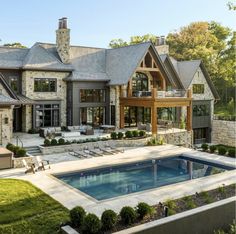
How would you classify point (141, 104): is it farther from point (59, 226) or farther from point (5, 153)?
point (59, 226)

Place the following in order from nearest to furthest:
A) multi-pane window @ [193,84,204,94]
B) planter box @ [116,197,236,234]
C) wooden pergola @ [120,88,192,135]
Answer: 1. planter box @ [116,197,236,234]
2. wooden pergola @ [120,88,192,135]
3. multi-pane window @ [193,84,204,94]

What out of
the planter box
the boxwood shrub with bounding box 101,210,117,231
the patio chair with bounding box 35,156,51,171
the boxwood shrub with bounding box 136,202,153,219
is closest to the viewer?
the planter box

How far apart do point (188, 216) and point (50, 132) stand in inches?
679

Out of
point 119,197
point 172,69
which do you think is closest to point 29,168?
point 119,197

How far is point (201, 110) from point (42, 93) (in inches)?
733

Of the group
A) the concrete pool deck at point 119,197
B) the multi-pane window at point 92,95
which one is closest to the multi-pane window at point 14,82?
the multi-pane window at point 92,95

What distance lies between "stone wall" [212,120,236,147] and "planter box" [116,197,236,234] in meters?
25.2

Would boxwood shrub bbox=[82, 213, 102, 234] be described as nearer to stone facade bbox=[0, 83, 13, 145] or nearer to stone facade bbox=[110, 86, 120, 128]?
stone facade bbox=[0, 83, 13, 145]

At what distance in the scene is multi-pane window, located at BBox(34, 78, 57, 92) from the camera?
93.0 feet

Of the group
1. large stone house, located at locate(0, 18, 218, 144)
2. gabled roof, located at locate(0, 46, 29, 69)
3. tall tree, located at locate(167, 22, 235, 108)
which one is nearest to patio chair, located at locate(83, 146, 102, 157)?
large stone house, located at locate(0, 18, 218, 144)

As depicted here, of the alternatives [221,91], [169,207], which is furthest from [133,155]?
[221,91]

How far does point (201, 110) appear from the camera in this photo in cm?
3697

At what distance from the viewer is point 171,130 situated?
3048 centimetres

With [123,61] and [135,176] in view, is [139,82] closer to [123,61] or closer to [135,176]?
[123,61]
